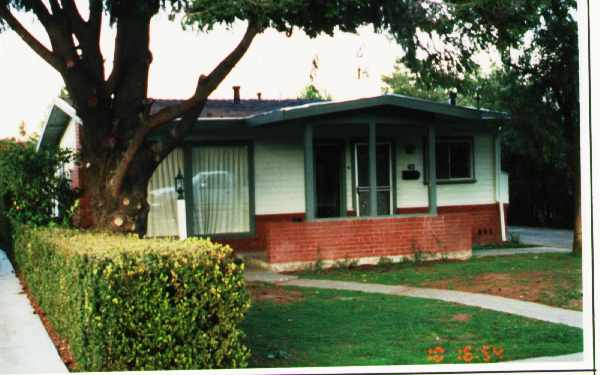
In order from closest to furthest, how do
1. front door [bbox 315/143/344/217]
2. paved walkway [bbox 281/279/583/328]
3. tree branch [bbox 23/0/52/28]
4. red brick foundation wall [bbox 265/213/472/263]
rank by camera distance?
paved walkway [bbox 281/279/583/328]
tree branch [bbox 23/0/52/28]
red brick foundation wall [bbox 265/213/472/263]
front door [bbox 315/143/344/217]

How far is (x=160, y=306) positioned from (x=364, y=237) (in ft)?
27.9

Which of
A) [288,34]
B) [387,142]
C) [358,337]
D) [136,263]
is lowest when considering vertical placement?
[358,337]

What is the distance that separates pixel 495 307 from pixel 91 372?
17.6 ft

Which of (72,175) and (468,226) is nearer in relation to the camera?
(468,226)

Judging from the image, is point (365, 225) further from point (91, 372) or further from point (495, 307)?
point (91, 372)

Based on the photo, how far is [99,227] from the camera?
916 cm

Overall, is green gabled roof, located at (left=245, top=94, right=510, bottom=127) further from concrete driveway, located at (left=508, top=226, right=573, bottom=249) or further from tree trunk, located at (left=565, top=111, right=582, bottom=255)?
concrete driveway, located at (left=508, top=226, right=573, bottom=249)

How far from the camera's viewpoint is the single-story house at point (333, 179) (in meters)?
13.7

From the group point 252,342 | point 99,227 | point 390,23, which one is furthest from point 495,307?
point 99,227

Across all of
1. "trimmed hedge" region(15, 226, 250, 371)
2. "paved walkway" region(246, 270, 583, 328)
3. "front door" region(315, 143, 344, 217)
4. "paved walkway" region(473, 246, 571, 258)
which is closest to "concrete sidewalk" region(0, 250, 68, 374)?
"trimmed hedge" region(15, 226, 250, 371)

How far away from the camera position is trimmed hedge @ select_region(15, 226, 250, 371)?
5.57 m

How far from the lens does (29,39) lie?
30.8 ft

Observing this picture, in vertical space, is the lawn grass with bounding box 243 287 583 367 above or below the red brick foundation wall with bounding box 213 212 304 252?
below

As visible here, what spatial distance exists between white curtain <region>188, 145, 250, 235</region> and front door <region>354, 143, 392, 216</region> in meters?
2.66
